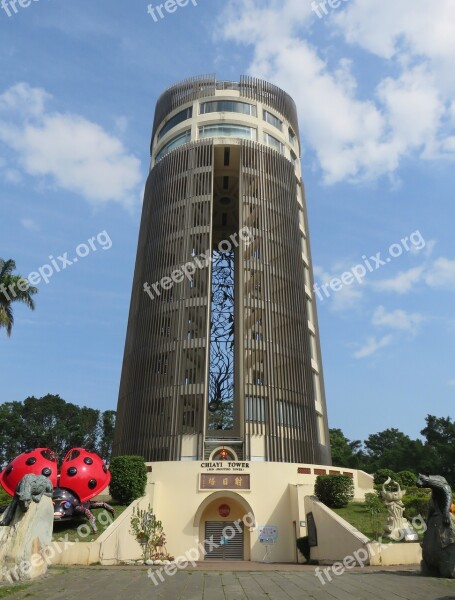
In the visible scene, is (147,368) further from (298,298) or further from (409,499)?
(409,499)

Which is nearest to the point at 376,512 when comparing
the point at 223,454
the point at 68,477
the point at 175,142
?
the point at 223,454

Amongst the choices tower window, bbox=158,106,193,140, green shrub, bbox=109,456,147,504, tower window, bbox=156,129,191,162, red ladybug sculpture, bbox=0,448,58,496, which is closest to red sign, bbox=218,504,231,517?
green shrub, bbox=109,456,147,504

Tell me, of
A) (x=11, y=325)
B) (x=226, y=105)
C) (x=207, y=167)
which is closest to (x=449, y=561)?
(x=11, y=325)

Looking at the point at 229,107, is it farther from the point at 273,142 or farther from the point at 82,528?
the point at 82,528

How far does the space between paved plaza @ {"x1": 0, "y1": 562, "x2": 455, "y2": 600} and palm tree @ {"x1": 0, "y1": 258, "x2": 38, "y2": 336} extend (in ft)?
68.0

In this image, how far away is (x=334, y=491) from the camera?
25938 mm

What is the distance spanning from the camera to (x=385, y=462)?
60.2 metres

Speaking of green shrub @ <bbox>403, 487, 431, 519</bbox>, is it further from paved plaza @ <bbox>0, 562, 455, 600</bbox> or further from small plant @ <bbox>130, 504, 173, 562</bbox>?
small plant @ <bbox>130, 504, 173, 562</bbox>

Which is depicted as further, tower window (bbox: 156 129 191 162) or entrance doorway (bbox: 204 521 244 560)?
tower window (bbox: 156 129 191 162)

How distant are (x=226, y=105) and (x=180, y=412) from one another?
96.7 ft

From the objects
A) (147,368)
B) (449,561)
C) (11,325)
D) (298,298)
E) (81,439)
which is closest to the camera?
(449,561)

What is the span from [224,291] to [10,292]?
20824mm

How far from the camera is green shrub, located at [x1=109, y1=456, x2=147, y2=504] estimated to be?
26.2m

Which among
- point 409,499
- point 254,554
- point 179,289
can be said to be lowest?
point 254,554
